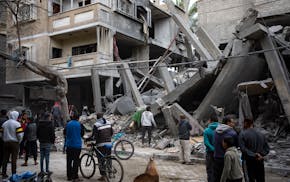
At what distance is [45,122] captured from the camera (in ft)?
24.8

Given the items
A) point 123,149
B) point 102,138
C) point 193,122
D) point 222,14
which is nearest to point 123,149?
point 123,149

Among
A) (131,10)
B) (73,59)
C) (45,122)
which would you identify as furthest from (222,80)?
(131,10)

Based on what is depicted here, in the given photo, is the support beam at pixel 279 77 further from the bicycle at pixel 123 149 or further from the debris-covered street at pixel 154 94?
the bicycle at pixel 123 149

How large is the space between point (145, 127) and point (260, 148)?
773cm

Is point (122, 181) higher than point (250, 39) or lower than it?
lower

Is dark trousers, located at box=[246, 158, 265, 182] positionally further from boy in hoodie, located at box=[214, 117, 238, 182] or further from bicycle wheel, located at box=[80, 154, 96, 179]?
bicycle wheel, located at box=[80, 154, 96, 179]

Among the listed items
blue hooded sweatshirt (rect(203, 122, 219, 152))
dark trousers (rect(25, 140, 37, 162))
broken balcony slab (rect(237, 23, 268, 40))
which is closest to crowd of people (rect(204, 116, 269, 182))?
blue hooded sweatshirt (rect(203, 122, 219, 152))

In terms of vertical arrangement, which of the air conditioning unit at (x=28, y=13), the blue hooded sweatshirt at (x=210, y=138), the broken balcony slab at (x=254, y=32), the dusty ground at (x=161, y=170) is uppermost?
the air conditioning unit at (x=28, y=13)

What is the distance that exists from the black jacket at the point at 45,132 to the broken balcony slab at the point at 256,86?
21.5ft

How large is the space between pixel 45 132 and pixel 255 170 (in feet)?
16.6

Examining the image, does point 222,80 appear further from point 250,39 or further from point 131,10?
point 131,10

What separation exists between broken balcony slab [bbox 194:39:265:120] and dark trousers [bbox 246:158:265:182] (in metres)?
6.44

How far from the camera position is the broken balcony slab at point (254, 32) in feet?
31.4

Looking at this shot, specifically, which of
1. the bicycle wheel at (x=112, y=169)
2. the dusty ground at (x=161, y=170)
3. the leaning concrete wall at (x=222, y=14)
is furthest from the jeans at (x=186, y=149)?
the leaning concrete wall at (x=222, y=14)
